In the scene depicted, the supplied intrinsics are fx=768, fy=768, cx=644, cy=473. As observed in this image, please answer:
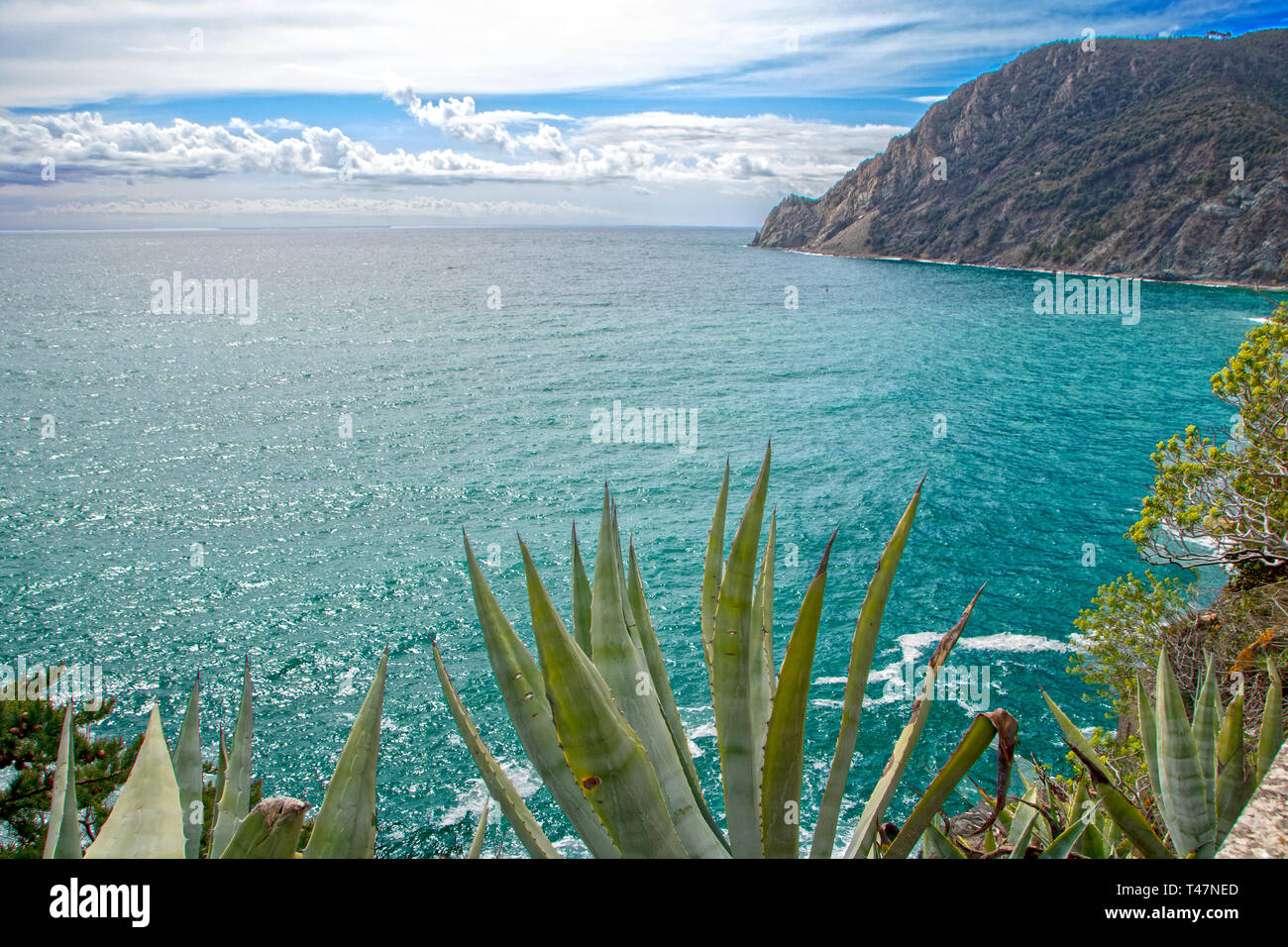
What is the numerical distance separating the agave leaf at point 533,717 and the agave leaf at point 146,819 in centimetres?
77

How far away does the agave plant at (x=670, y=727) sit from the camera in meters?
1.76

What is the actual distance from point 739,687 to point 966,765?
25.7 inches

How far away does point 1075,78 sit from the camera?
442 feet

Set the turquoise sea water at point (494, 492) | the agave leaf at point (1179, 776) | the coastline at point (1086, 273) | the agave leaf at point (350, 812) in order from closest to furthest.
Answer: the agave leaf at point (350, 812) < the agave leaf at point (1179, 776) < the turquoise sea water at point (494, 492) < the coastline at point (1086, 273)

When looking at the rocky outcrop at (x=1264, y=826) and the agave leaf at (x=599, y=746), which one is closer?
the agave leaf at (x=599, y=746)

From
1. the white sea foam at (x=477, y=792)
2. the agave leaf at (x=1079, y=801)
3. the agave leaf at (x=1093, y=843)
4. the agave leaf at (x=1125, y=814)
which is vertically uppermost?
the agave leaf at (x=1125, y=814)

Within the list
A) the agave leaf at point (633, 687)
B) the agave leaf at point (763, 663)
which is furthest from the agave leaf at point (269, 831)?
the agave leaf at point (763, 663)

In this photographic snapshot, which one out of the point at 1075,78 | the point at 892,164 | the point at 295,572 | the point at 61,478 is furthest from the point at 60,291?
the point at 1075,78

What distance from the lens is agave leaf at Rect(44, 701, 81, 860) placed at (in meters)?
1.81

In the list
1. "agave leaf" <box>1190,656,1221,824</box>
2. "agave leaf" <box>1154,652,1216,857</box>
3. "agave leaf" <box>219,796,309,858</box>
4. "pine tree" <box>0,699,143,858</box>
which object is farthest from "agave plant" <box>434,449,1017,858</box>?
"pine tree" <box>0,699,143,858</box>

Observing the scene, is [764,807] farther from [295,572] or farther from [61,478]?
[61,478]

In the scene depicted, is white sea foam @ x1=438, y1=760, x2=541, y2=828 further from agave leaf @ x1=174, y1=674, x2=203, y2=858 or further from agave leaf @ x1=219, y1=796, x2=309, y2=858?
agave leaf @ x1=219, y1=796, x2=309, y2=858

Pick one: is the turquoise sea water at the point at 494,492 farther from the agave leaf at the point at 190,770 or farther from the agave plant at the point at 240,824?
the agave plant at the point at 240,824
